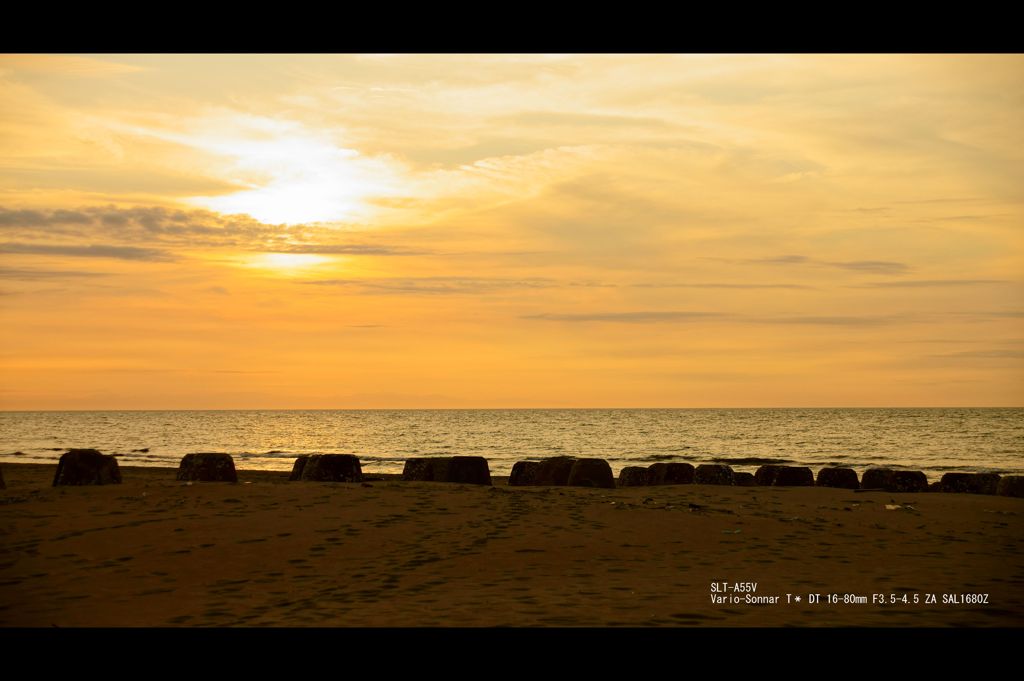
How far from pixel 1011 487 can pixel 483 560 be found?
13637 millimetres

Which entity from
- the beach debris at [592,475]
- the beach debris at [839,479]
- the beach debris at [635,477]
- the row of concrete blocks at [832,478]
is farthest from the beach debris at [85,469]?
the beach debris at [839,479]

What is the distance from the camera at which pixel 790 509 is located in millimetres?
14070

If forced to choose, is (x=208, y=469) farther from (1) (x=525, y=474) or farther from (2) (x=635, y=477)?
(2) (x=635, y=477)

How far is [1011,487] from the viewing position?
17.9 m

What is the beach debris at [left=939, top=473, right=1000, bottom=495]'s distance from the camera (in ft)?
62.8

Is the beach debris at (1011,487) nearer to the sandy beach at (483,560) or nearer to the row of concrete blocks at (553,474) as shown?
the row of concrete blocks at (553,474)

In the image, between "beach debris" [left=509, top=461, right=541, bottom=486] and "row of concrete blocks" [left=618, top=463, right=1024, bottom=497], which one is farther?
"beach debris" [left=509, top=461, right=541, bottom=486]

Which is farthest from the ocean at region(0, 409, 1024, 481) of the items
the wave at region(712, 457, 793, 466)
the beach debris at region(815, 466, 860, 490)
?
the beach debris at region(815, 466, 860, 490)

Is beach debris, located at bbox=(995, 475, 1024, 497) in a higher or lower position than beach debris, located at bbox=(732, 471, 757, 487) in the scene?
higher

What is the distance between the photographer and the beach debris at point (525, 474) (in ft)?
65.2

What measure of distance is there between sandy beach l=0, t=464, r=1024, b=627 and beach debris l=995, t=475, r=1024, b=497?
11.0ft

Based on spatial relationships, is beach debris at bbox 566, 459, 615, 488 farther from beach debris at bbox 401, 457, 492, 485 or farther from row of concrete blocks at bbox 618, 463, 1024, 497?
row of concrete blocks at bbox 618, 463, 1024, 497
